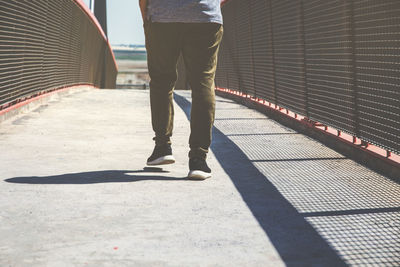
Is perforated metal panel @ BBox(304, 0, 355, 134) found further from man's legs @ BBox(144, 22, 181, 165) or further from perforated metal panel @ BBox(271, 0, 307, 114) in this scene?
man's legs @ BBox(144, 22, 181, 165)

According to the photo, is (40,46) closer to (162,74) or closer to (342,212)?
(162,74)

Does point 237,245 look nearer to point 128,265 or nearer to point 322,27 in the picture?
point 128,265

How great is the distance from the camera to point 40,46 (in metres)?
8.76

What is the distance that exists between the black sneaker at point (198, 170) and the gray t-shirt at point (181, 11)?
88cm

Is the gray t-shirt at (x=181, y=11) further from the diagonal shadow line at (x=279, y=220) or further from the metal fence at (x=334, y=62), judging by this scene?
the metal fence at (x=334, y=62)

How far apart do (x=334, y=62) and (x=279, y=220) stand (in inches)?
106

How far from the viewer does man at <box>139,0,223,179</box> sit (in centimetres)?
397

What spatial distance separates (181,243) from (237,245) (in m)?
0.23

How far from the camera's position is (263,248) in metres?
2.50

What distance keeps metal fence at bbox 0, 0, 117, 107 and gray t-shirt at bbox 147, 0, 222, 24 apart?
9.27 ft

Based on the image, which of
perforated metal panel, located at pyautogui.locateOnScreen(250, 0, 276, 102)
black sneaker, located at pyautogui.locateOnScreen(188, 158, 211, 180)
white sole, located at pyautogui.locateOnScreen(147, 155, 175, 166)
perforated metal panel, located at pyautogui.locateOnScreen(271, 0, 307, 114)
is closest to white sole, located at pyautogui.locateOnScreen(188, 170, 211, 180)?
black sneaker, located at pyautogui.locateOnScreen(188, 158, 211, 180)

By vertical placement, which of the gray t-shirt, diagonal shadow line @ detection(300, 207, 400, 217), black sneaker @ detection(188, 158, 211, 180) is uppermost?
the gray t-shirt

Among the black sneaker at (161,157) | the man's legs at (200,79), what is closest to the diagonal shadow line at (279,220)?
the man's legs at (200,79)

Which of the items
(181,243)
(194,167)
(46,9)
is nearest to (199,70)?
(194,167)
